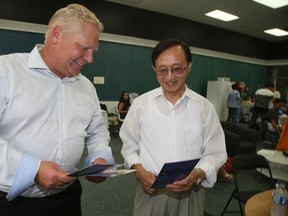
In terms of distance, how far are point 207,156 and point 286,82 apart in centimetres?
1086

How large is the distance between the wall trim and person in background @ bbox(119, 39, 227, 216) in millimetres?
5129

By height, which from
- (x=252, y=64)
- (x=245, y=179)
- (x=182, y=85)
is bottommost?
(x=245, y=179)

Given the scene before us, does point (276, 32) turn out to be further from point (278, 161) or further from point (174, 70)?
point (174, 70)

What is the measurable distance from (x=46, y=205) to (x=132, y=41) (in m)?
6.35

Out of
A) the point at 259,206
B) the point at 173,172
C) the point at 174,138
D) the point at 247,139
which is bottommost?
the point at 247,139

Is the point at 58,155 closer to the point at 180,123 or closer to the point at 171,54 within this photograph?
the point at 180,123

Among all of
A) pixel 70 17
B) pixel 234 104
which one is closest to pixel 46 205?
pixel 70 17

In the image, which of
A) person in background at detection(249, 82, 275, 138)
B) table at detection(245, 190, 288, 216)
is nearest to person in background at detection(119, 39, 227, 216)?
table at detection(245, 190, 288, 216)

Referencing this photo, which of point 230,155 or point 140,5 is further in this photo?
point 140,5

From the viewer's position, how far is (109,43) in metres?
6.61

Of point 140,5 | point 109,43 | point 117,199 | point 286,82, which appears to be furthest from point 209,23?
point 117,199

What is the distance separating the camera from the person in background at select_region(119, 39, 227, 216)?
143 centimetres

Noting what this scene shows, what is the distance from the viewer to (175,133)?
1.43m

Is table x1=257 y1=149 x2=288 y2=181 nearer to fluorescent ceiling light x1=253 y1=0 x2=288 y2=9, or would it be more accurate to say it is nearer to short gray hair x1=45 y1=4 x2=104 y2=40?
short gray hair x1=45 y1=4 x2=104 y2=40
